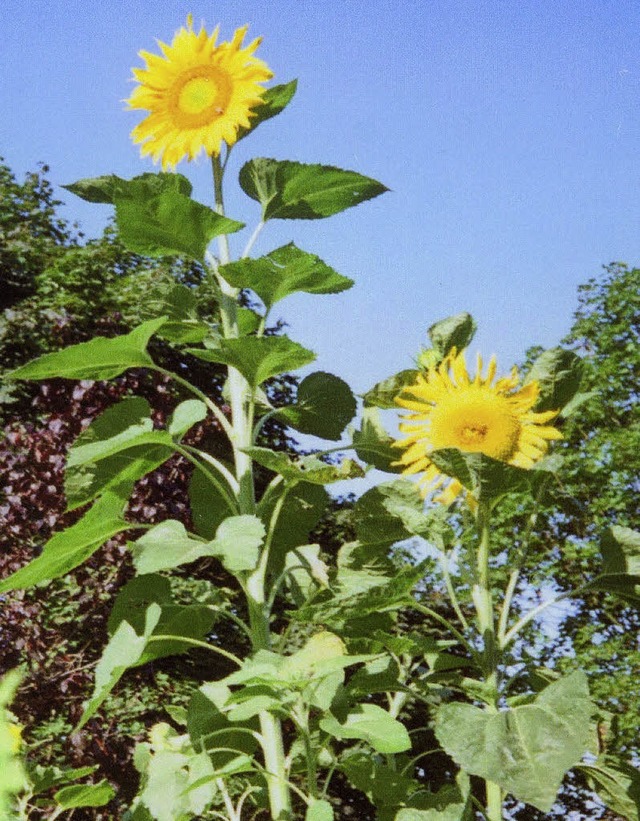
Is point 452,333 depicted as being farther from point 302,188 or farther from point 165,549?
point 165,549

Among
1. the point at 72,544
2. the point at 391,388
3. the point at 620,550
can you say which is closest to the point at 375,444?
the point at 391,388

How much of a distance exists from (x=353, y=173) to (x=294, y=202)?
0.49 ft

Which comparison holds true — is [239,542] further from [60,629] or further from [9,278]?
[9,278]

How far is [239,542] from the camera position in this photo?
1516mm

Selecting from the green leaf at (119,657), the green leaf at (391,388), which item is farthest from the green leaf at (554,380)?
the green leaf at (119,657)

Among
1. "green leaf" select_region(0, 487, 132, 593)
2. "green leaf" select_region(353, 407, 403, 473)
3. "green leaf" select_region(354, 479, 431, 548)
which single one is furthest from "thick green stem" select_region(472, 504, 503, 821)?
"green leaf" select_region(0, 487, 132, 593)

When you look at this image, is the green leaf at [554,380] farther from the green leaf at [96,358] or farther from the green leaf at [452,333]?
the green leaf at [96,358]

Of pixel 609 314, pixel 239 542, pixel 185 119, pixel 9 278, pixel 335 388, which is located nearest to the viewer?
pixel 239 542

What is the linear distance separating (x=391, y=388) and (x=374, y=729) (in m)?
0.65

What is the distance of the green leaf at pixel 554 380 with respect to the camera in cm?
176

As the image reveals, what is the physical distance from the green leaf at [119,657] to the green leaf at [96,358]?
0.47 metres

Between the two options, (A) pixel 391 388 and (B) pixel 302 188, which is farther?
(B) pixel 302 188

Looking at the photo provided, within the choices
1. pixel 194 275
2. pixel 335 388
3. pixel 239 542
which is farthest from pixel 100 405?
pixel 239 542

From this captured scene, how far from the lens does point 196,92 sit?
1.87 meters
